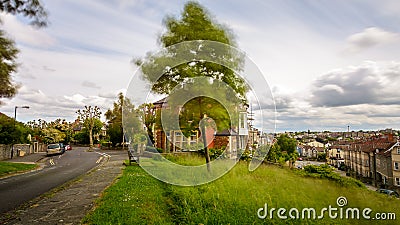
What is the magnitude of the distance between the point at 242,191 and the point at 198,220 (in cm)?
214

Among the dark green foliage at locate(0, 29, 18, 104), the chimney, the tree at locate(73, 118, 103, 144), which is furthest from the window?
the tree at locate(73, 118, 103, 144)

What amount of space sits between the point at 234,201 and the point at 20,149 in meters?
35.6

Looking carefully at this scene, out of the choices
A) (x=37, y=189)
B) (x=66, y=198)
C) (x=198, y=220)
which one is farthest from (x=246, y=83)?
(x=37, y=189)

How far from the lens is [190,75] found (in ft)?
34.9

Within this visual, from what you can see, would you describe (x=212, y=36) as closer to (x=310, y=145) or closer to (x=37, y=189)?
(x=310, y=145)

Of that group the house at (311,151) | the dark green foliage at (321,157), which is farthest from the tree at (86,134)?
the dark green foliage at (321,157)

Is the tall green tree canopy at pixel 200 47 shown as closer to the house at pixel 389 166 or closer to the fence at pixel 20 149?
the house at pixel 389 166

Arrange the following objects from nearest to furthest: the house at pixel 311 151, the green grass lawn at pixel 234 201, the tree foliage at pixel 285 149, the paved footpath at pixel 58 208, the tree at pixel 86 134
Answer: the green grass lawn at pixel 234 201
the paved footpath at pixel 58 208
the house at pixel 311 151
the tree foliage at pixel 285 149
the tree at pixel 86 134

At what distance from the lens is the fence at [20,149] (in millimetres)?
29062

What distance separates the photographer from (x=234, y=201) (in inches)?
274

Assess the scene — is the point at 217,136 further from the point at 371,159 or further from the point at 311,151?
the point at 371,159
